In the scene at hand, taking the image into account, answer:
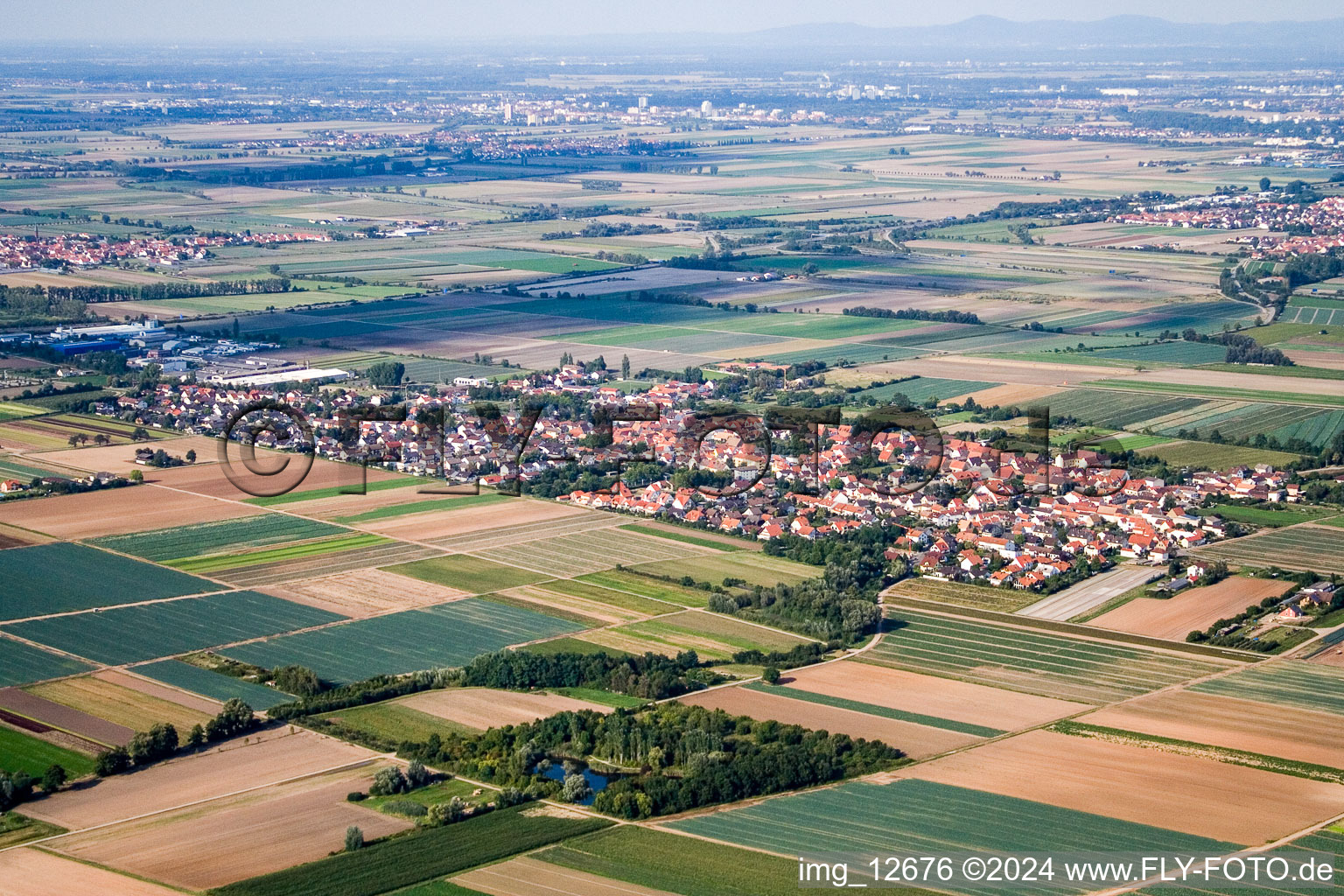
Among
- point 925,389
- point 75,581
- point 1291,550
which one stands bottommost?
point 75,581

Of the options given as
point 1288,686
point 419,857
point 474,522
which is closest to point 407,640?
point 474,522

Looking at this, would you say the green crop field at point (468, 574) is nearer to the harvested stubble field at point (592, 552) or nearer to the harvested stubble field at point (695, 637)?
the harvested stubble field at point (592, 552)

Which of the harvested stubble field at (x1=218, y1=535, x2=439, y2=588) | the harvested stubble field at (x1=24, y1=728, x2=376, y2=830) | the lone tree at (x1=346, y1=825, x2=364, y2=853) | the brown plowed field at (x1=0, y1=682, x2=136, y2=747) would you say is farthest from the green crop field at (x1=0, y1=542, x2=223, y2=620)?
the lone tree at (x1=346, y1=825, x2=364, y2=853)

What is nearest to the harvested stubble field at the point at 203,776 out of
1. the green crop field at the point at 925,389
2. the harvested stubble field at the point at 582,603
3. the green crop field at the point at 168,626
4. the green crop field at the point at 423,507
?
the green crop field at the point at 168,626

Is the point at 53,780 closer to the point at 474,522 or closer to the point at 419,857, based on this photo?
the point at 419,857

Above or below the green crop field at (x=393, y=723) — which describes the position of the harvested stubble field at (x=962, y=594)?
above

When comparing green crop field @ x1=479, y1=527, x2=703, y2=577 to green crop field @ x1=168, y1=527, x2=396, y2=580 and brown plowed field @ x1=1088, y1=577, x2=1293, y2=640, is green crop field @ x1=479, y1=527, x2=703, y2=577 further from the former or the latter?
brown plowed field @ x1=1088, y1=577, x2=1293, y2=640

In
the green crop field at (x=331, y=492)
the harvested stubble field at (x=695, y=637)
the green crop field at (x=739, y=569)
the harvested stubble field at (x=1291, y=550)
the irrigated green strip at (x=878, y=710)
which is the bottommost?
the irrigated green strip at (x=878, y=710)
